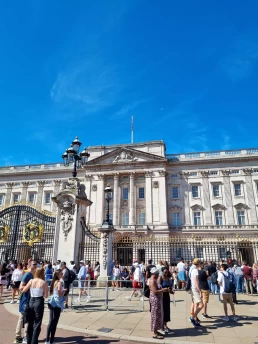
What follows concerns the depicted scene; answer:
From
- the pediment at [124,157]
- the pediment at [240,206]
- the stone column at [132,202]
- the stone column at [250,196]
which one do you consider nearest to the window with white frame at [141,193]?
the stone column at [132,202]

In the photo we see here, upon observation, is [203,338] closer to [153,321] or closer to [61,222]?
[153,321]

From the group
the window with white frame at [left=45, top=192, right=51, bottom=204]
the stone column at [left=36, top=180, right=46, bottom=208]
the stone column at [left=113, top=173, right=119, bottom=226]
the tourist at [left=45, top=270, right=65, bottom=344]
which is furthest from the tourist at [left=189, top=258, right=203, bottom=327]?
the stone column at [left=36, top=180, right=46, bottom=208]

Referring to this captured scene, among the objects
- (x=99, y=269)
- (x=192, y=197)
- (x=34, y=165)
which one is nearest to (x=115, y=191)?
(x=192, y=197)

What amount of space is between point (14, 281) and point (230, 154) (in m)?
40.2

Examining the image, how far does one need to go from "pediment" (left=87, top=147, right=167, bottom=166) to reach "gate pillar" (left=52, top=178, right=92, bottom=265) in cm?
2968

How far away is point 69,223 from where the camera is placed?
14594 millimetres

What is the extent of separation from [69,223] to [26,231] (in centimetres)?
418

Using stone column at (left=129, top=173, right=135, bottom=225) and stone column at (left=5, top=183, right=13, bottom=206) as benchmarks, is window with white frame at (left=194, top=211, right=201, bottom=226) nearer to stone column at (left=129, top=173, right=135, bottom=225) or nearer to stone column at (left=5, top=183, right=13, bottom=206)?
stone column at (left=129, top=173, right=135, bottom=225)

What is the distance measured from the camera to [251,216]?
130ft

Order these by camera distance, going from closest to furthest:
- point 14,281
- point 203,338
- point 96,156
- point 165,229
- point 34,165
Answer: point 203,338
point 14,281
point 165,229
point 96,156
point 34,165

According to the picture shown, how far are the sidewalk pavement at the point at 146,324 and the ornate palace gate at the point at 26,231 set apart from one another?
6.15m

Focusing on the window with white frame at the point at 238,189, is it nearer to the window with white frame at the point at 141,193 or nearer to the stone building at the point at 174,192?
the stone building at the point at 174,192

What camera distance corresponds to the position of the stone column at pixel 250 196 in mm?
39594

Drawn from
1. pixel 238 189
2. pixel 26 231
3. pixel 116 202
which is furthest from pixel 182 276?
pixel 238 189
